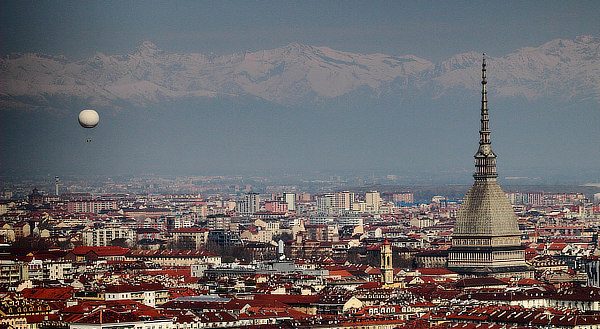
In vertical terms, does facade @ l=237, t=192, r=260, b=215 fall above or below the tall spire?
below

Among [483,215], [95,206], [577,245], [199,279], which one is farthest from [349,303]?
[95,206]

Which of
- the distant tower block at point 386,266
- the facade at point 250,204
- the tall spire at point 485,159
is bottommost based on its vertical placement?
the distant tower block at point 386,266

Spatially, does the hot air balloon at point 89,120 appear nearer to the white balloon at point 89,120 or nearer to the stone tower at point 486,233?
the white balloon at point 89,120

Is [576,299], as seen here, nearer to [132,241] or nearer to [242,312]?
[242,312]

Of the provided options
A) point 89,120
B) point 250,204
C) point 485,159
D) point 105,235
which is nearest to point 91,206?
point 105,235

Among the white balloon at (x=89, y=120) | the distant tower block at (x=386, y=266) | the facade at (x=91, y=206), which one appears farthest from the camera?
the facade at (x=91, y=206)

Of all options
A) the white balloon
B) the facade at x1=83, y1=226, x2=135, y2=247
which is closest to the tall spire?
the facade at x1=83, y1=226, x2=135, y2=247

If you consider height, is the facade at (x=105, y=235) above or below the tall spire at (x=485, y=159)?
below

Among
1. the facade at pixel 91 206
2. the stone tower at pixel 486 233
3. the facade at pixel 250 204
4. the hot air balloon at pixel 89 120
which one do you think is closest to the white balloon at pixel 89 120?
the hot air balloon at pixel 89 120

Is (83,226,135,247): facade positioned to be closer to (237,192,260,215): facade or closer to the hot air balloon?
the hot air balloon
